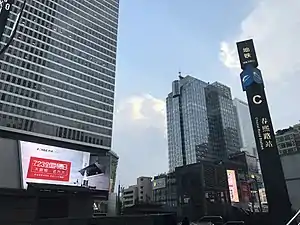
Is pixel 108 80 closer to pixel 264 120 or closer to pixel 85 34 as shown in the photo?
pixel 85 34

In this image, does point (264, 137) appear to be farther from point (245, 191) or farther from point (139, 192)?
point (139, 192)

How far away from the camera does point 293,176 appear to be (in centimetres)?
1781

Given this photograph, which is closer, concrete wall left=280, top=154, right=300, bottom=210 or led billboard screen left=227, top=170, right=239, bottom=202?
concrete wall left=280, top=154, right=300, bottom=210

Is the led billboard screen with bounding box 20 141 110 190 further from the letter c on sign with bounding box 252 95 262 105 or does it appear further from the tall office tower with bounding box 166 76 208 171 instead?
the tall office tower with bounding box 166 76 208 171

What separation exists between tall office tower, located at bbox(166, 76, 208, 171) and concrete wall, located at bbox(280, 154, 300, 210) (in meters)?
66.3

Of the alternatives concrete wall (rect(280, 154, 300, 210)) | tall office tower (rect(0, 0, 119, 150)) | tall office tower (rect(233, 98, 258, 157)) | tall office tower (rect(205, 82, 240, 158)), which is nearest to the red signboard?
concrete wall (rect(280, 154, 300, 210))

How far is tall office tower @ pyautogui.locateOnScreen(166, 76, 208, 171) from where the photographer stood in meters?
86.9

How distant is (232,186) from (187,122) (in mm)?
50070

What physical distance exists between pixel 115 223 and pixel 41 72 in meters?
57.5

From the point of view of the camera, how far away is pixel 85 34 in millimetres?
69812

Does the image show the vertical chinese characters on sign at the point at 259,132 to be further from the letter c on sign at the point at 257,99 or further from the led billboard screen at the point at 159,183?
the led billboard screen at the point at 159,183

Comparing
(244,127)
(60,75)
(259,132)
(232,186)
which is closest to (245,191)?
(232,186)

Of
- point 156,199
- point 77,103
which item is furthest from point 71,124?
point 156,199

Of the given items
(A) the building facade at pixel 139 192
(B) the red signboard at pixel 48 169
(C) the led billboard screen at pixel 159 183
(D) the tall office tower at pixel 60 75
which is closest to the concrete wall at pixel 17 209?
(B) the red signboard at pixel 48 169
